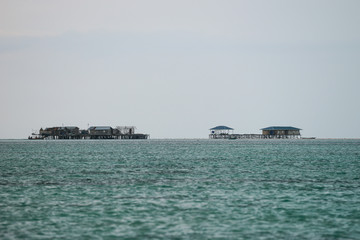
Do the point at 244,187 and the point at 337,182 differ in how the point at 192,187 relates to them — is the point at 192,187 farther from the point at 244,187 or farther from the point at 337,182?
the point at 337,182

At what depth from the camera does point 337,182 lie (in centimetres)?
4097

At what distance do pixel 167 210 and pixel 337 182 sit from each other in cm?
1967

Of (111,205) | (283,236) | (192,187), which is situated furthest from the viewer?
(192,187)

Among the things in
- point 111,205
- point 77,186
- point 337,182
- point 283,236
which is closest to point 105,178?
point 77,186

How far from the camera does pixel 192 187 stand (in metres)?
37.0

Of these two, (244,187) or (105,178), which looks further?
(105,178)

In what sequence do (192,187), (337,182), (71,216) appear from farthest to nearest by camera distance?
(337,182) < (192,187) < (71,216)

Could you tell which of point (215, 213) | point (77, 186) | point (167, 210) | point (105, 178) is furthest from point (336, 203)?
point (105, 178)

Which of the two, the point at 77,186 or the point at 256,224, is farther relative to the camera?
the point at 77,186

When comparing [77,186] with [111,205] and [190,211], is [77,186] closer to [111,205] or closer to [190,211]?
[111,205]

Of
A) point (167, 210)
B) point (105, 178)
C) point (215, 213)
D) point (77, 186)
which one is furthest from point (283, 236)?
point (105, 178)

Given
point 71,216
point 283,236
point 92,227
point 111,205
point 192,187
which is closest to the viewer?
point 283,236

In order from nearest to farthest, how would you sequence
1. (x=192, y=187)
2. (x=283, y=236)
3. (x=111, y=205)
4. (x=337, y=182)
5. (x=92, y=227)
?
(x=283, y=236) → (x=92, y=227) → (x=111, y=205) → (x=192, y=187) → (x=337, y=182)

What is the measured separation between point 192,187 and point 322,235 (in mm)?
16875
